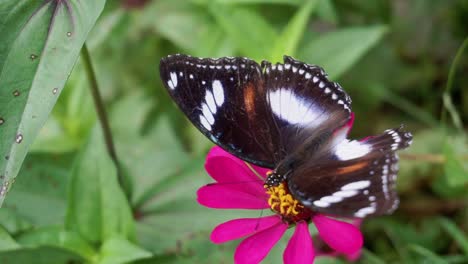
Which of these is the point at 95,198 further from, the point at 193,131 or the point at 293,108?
the point at 193,131

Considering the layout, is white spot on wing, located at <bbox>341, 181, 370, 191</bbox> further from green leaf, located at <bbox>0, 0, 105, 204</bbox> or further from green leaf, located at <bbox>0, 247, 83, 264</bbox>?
green leaf, located at <bbox>0, 247, 83, 264</bbox>

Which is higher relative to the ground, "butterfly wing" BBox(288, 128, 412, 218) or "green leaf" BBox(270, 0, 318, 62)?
"green leaf" BBox(270, 0, 318, 62)

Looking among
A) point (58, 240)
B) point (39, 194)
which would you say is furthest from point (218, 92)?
point (39, 194)

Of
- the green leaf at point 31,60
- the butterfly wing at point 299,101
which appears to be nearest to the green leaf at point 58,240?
the green leaf at point 31,60

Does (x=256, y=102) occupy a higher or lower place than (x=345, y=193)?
higher

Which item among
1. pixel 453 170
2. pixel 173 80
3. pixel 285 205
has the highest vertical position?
pixel 173 80

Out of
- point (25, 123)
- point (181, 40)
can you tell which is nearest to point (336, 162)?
point (25, 123)

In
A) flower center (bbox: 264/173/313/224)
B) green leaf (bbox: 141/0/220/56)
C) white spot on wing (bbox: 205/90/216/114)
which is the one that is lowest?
flower center (bbox: 264/173/313/224)

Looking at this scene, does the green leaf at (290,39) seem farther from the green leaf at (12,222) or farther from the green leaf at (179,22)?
the green leaf at (12,222)

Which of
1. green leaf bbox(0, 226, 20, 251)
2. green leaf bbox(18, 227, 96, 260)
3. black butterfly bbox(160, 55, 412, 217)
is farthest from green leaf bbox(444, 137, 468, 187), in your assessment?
green leaf bbox(0, 226, 20, 251)
